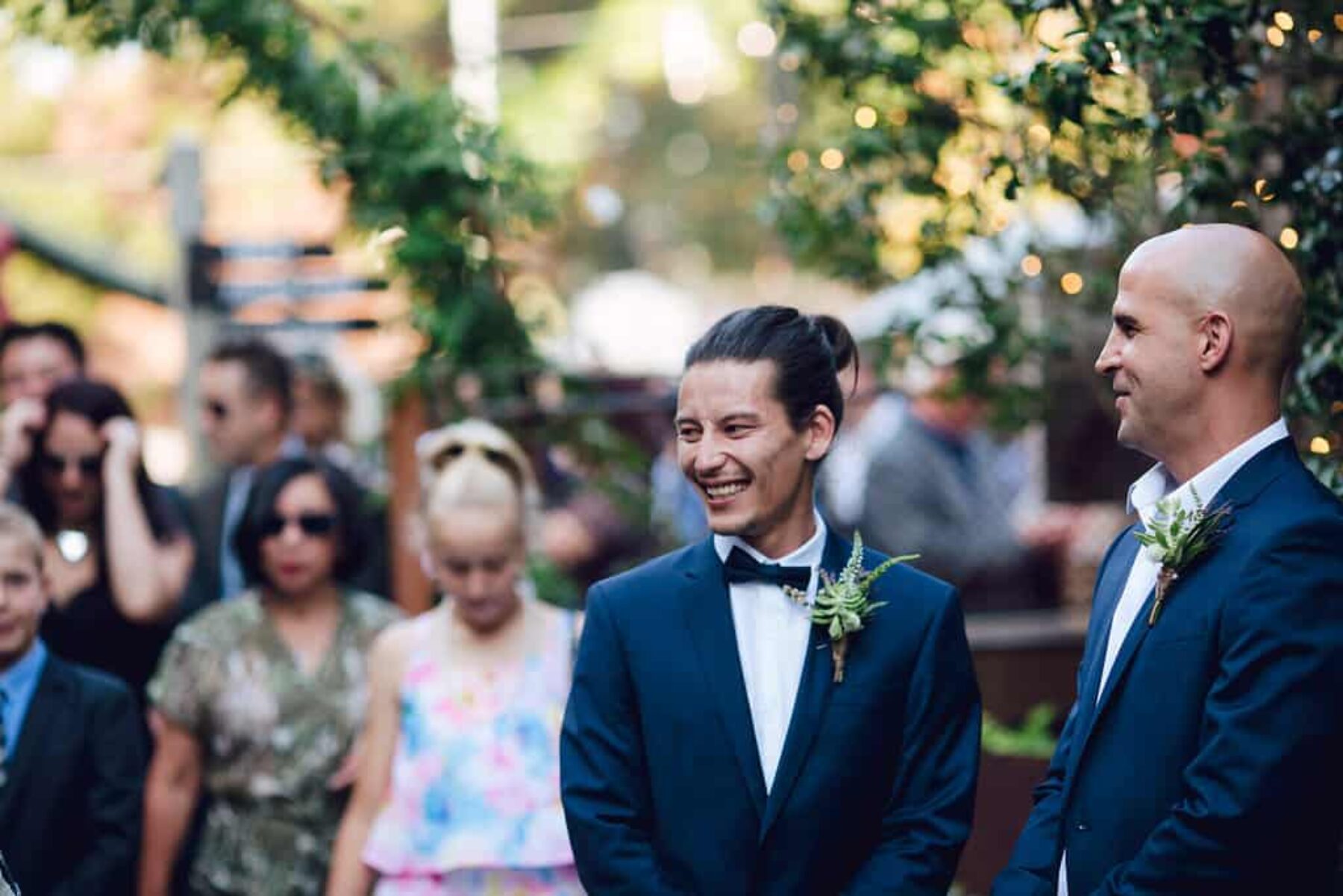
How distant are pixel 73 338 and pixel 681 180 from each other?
2042 centimetres

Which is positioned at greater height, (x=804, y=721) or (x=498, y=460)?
(x=498, y=460)

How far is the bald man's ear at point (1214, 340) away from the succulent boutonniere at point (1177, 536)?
0.80 feet

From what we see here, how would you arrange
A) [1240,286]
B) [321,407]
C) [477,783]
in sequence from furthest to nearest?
[321,407] → [477,783] → [1240,286]

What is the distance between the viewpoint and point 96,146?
23.0 metres

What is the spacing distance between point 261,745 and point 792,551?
Answer: 2.28 meters

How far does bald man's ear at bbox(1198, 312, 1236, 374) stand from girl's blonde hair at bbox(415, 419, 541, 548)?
225cm

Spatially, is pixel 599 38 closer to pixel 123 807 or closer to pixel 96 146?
pixel 96 146

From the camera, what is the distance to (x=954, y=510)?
383 inches

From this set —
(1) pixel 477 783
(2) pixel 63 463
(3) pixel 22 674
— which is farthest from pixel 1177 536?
(2) pixel 63 463

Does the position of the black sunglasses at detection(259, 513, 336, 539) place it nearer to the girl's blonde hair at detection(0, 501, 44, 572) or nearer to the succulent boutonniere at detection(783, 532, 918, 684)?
the girl's blonde hair at detection(0, 501, 44, 572)

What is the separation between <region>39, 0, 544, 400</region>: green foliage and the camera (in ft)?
21.7

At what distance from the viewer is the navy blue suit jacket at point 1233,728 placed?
3.33 m

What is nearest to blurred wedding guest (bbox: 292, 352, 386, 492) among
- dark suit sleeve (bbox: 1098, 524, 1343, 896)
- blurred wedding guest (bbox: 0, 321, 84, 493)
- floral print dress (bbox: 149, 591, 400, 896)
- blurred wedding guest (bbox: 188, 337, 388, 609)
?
blurred wedding guest (bbox: 188, 337, 388, 609)

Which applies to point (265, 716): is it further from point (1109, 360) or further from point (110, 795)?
point (1109, 360)
